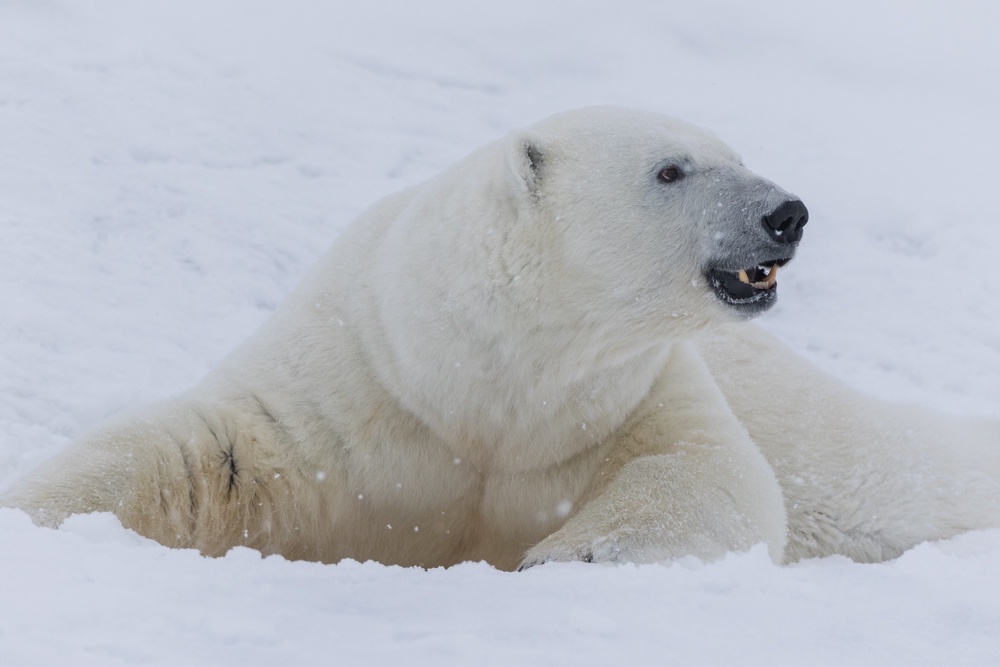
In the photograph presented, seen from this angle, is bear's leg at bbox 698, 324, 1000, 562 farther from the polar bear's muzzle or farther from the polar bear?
the polar bear's muzzle

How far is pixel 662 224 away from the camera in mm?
2846

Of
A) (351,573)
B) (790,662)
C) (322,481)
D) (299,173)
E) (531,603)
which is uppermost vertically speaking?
(790,662)

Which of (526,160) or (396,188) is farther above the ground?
(526,160)

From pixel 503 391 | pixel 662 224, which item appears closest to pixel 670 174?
pixel 662 224

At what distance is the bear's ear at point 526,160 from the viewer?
287cm

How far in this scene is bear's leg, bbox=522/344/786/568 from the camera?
2588 mm

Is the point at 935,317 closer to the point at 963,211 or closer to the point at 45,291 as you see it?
the point at 963,211

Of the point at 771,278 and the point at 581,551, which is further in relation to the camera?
the point at 771,278

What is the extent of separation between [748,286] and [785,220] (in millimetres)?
185

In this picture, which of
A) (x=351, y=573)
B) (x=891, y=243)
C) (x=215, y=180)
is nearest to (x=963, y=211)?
(x=891, y=243)

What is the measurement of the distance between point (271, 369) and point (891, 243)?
16.3ft

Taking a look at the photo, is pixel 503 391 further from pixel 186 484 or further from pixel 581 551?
pixel 186 484

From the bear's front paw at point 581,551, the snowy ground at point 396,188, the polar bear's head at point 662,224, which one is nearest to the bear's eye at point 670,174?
the polar bear's head at point 662,224

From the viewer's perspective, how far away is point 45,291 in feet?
15.2
